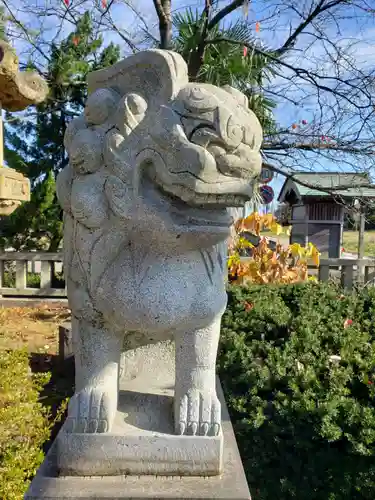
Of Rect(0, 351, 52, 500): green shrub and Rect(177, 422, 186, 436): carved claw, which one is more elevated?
Rect(177, 422, 186, 436): carved claw

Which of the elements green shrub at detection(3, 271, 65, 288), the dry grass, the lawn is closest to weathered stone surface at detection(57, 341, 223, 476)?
the lawn

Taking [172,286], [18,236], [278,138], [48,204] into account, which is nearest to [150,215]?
[172,286]

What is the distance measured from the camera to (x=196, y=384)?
131 cm

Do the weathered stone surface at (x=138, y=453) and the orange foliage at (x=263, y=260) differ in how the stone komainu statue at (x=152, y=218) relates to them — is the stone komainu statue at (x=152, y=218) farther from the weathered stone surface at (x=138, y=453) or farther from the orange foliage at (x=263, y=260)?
the orange foliage at (x=263, y=260)

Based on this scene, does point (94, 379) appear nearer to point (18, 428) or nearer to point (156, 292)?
point (156, 292)

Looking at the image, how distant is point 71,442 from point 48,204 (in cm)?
655

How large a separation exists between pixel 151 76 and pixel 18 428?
2056 mm

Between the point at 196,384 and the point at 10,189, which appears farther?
the point at 10,189

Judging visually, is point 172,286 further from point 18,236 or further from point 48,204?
point 18,236

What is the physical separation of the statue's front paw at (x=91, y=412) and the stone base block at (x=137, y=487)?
142mm

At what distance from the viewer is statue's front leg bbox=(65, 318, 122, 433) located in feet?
4.22

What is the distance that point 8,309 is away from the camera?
245 inches

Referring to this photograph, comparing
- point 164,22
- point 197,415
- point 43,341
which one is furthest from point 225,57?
point 197,415

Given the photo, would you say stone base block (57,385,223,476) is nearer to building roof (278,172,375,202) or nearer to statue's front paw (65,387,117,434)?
statue's front paw (65,387,117,434)
